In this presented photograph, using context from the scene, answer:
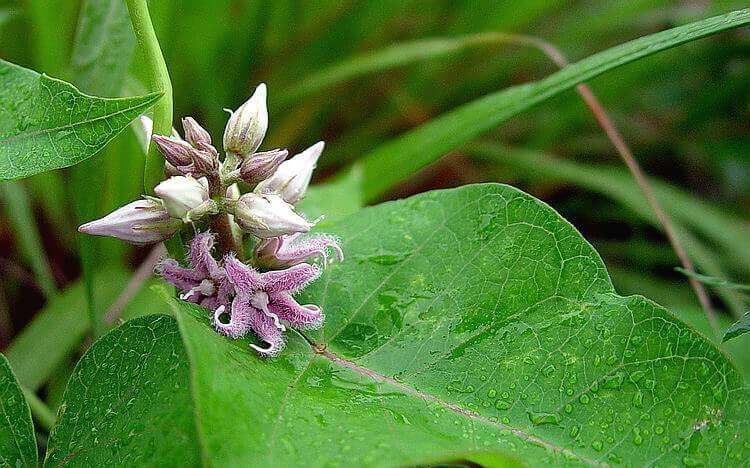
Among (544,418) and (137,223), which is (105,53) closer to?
(137,223)

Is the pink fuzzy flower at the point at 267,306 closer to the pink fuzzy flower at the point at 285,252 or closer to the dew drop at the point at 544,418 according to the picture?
the pink fuzzy flower at the point at 285,252

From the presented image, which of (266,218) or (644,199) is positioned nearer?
(266,218)

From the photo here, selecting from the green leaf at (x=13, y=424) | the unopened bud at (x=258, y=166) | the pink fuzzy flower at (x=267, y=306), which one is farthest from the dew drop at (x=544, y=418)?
the green leaf at (x=13, y=424)

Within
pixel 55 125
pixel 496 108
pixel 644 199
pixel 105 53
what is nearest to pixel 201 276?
pixel 55 125

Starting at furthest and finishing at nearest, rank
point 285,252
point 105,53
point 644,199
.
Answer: point 644,199, point 105,53, point 285,252

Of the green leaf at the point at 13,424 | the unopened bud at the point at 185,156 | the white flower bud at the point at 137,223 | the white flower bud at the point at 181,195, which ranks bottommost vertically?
the green leaf at the point at 13,424

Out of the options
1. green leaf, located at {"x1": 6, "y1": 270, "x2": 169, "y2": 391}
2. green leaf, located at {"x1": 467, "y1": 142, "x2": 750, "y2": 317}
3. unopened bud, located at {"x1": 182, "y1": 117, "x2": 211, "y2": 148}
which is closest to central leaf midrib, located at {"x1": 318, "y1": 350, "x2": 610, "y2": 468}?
unopened bud, located at {"x1": 182, "y1": 117, "x2": 211, "y2": 148}

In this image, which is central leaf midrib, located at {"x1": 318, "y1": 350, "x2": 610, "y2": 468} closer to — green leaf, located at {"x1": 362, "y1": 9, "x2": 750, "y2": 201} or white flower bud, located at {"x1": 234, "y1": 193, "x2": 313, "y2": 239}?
white flower bud, located at {"x1": 234, "y1": 193, "x2": 313, "y2": 239}
